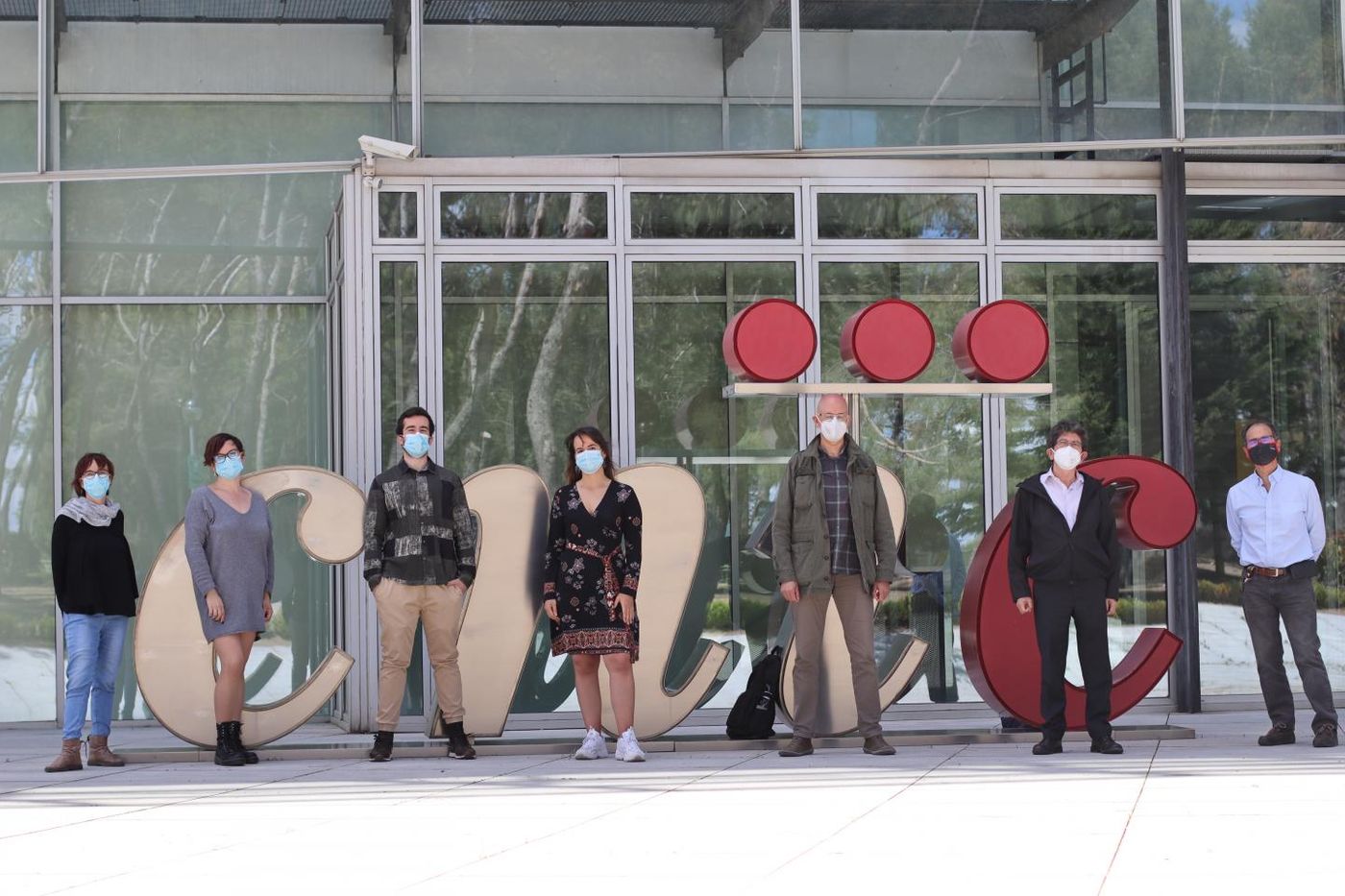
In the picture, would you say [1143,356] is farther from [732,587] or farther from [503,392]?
[503,392]

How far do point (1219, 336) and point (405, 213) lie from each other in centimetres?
544

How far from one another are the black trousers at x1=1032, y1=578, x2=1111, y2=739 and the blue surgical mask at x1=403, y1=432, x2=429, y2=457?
324 centimetres

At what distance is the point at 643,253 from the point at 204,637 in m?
3.62

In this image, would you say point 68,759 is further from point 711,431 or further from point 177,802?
point 711,431

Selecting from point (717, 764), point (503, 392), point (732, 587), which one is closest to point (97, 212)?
point (503, 392)

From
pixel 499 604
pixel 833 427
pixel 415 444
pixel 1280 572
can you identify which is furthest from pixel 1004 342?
pixel 415 444

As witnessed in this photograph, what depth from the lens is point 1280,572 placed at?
345 inches

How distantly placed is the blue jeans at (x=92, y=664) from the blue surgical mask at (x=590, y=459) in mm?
2596

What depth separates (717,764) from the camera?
8.14m

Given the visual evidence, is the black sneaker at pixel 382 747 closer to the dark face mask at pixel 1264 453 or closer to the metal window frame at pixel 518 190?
the metal window frame at pixel 518 190

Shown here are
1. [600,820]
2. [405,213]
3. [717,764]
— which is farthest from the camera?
[405,213]

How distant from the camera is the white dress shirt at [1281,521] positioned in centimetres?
872

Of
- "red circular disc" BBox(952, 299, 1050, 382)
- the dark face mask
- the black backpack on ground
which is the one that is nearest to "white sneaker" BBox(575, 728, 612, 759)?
the black backpack on ground

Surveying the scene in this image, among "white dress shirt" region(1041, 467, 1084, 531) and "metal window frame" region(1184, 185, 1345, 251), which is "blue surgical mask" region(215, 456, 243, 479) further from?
"metal window frame" region(1184, 185, 1345, 251)
